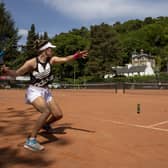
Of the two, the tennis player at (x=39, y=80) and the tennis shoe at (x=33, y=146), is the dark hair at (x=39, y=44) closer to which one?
the tennis player at (x=39, y=80)

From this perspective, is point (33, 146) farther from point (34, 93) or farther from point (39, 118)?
point (34, 93)

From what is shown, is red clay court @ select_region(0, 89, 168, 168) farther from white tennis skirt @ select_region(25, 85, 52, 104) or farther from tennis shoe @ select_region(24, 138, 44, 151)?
white tennis skirt @ select_region(25, 85, 52, 104)

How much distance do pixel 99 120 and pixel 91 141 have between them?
129 inches

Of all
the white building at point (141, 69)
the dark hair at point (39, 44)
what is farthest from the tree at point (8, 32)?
A: the white building at point (141, 69)

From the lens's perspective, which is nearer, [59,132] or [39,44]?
[39,44]

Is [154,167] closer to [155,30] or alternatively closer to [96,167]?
[96,167]

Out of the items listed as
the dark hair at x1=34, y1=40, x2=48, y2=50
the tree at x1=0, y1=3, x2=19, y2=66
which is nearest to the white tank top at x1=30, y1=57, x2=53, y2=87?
the dark hair at x1=34, y1=40, x2=48, y2=50

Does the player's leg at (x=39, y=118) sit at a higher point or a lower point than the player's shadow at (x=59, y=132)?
higher

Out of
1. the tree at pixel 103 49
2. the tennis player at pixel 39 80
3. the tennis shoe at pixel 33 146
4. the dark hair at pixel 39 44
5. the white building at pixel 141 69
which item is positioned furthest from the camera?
the white building at pixel 141 69

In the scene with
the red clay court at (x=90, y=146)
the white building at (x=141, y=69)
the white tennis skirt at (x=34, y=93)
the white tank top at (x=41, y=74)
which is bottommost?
the red clay court at (x=90, y=146)

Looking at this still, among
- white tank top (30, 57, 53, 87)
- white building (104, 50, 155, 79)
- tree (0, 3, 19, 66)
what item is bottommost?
white tank top (30, 57, 53, 87)

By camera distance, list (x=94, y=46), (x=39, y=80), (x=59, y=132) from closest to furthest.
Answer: (x=39, y=80), (x=59, y=132), (x=94, y=46)

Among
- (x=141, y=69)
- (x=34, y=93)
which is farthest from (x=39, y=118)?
(x=141, y=69)

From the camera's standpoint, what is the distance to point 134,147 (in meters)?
6.33
